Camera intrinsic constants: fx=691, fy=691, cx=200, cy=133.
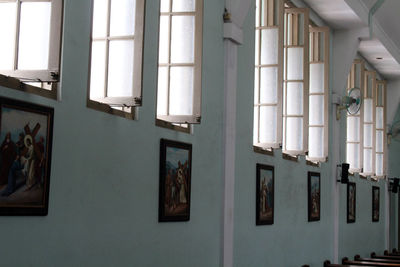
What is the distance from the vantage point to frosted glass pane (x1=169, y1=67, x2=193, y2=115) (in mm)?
7898

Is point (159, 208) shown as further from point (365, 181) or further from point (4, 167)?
point (365, 181)

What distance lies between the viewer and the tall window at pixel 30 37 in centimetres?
534

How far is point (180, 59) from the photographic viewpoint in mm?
7992

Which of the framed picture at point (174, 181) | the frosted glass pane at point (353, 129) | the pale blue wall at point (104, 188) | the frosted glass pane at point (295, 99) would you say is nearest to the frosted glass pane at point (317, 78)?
the frosted glass pane at point (295, 99)

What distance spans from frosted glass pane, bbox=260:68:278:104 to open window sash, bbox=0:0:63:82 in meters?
5.91

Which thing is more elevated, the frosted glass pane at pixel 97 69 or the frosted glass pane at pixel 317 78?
the frosted glass pane at pixel 317 78

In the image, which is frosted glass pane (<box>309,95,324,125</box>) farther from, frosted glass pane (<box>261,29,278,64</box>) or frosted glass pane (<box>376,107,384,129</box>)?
frosted glass pane (<box>376,107,384,129</box>)

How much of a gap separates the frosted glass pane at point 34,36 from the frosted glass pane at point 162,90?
101 inches

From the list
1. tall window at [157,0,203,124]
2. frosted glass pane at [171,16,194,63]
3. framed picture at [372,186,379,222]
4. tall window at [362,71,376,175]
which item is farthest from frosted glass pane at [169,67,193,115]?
framed picture at [372,186,379,222]

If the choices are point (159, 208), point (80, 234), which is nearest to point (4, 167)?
point (80, 234)

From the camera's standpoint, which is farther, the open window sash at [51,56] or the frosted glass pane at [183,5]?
the frosted glass pane at [183,5]

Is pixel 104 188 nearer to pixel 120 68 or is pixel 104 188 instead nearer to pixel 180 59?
pixel 120 68

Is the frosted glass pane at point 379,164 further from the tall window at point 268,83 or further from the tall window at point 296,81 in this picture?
the tall window at point 268,83

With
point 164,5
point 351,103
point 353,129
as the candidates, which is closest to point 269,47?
point 164,5
